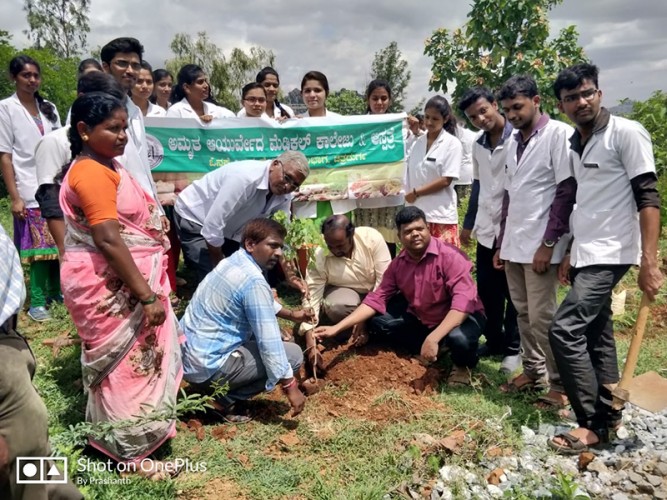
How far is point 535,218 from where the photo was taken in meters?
3.48

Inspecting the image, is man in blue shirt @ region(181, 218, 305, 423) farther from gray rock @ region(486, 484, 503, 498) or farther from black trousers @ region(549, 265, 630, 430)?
black trousers @ region(549, 265, 630, 430)

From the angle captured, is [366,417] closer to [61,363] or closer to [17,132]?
[61,363]

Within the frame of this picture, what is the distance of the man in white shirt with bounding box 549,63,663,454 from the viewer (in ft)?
9.00

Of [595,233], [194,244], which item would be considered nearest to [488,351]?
[595,233]

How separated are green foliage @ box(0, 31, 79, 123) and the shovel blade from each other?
44.1ft

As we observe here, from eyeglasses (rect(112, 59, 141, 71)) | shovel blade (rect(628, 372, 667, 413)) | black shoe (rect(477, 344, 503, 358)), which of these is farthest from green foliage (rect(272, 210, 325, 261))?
shovel blade (rect(628, 372, 667, 413))

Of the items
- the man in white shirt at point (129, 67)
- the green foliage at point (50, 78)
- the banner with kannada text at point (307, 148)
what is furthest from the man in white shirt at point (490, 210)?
the green foliage at point (50, 78)

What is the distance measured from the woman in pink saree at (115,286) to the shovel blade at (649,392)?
260 centimetres

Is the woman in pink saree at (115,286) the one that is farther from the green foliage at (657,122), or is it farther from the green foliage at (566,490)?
the green foliage at (657,122)

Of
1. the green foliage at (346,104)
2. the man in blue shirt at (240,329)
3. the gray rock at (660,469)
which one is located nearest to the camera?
the gray rock at (660,469)

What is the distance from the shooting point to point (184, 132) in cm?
529

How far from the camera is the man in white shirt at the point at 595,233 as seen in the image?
108 inches

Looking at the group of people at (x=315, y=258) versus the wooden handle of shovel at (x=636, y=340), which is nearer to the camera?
the group of people at (x=315, y=258)

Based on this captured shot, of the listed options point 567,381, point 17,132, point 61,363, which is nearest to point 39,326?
point 61,363
